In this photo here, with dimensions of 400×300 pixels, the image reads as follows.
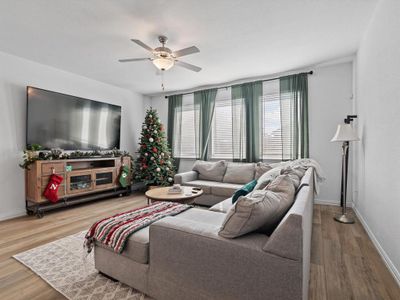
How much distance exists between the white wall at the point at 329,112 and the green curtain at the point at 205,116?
2187 mm

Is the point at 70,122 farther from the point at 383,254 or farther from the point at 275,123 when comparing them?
the point at 383,254

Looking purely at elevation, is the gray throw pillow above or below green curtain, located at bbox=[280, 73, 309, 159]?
below

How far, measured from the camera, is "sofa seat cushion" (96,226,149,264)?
1534 millimetres

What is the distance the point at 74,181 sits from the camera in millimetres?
3904

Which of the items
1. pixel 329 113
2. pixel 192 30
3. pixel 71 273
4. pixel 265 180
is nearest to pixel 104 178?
pixel 71 273

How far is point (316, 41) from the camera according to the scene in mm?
3049

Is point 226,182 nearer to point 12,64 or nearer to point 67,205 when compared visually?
point 67,205

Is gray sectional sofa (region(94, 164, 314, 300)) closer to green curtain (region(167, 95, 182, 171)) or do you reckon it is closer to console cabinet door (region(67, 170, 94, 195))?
console cabinet door (region(67, 170, 94, 195))

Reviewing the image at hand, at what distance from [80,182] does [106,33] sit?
8.99 ft

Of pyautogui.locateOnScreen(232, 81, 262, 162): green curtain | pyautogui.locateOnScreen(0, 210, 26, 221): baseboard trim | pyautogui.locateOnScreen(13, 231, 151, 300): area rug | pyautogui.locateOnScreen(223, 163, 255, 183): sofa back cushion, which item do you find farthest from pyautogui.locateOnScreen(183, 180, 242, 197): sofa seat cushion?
pyautogui.locateOnScreen(0, 210, 26, 221): baseboard trim

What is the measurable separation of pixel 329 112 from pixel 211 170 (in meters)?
2.60

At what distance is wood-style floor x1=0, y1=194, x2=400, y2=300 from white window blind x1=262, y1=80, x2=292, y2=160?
4.44ft

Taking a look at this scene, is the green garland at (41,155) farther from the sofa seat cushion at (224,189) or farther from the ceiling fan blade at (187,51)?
the ceiling fan blade at (187,51)

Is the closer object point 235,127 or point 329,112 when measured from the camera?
point 329,112
